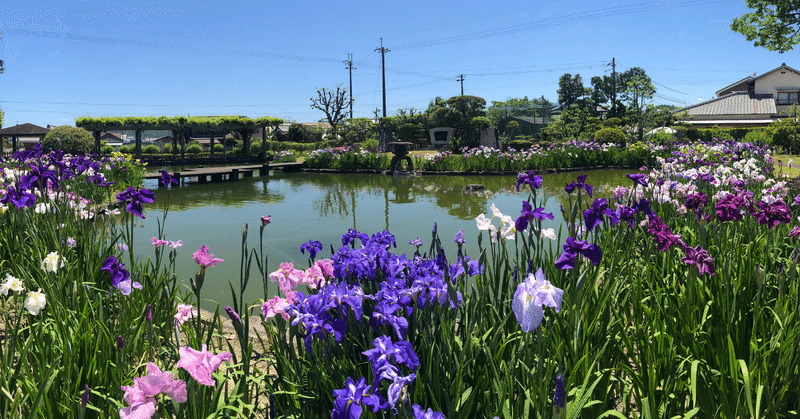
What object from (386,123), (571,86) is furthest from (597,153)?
(571,86)

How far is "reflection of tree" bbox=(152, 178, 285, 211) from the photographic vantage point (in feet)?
36.6

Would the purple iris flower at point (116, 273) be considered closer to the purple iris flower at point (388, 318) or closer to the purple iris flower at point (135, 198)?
the purple iris flower at point (135, 198)

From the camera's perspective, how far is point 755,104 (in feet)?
131

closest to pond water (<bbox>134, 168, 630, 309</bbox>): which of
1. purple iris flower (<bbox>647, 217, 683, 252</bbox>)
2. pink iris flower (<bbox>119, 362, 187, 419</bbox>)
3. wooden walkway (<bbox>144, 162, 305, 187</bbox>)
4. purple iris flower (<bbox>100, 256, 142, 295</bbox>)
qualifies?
wooden walkway (<bbox>144, 162, 305, 187</bbox>)

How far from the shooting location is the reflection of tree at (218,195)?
11.2 m

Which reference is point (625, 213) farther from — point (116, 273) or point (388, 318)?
point (116, 273)

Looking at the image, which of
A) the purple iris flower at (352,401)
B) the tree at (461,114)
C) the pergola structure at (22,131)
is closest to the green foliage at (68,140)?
the pergola structure at (22,131)

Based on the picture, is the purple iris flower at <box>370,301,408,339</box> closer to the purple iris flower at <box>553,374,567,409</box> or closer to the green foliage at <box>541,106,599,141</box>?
the purple iris flower at <box>553,374,567,409</box>

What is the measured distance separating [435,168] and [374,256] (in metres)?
15.2

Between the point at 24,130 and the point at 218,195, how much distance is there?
81.0 ft

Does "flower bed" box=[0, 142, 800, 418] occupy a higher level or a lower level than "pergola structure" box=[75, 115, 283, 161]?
lower

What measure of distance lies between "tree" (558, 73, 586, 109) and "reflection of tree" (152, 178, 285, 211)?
38.7 metres

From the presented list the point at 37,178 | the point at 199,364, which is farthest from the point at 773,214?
the point at 37,178

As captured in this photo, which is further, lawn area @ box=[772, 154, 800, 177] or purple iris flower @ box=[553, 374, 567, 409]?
lawn area @ box=[772, 154, 800, 177]
